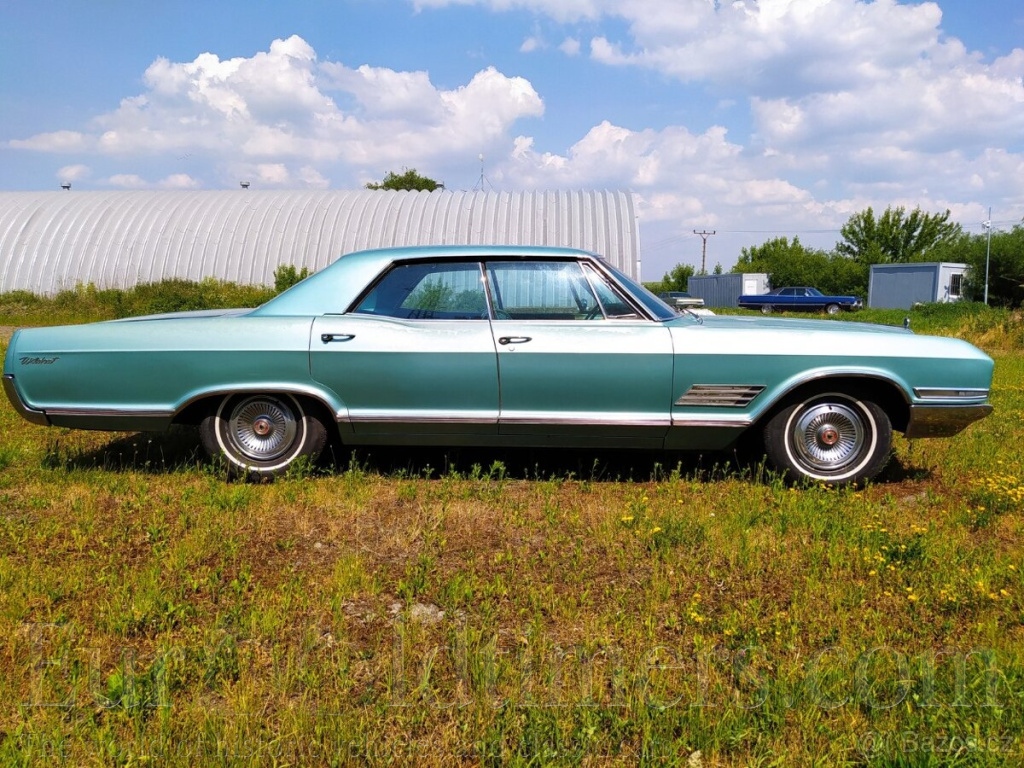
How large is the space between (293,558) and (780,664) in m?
2.13

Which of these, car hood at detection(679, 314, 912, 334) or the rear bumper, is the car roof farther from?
the rear bumper

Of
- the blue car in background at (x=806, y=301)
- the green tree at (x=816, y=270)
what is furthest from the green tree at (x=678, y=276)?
the blue car in background at (x=806, y=301)

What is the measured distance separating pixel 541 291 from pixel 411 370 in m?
0.94

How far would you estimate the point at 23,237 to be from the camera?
22016mm

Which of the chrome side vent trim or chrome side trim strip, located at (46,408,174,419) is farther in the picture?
chrome side trim strip, located at (46,408,174,419)

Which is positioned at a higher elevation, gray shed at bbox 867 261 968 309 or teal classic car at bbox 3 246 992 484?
gray shed at bbox 867 261 968 309

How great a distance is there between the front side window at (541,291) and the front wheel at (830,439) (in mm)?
1317

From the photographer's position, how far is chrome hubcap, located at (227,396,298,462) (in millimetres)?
4578

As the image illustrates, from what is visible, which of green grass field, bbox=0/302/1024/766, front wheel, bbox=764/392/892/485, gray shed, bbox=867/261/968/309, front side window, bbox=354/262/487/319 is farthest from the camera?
gray shed, bbox=867/261/968/309

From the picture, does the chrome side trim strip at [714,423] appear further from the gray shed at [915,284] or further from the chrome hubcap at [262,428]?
the gray shed at [915,284]

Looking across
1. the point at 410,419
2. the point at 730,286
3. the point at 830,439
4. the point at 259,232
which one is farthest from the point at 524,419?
the point at 730,286

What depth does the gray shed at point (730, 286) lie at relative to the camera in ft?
159

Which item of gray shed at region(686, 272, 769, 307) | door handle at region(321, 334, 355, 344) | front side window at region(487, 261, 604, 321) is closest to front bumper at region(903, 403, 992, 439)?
front side window at region(487, 261, 604, 321)

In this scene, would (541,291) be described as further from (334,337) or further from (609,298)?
(334,337)
